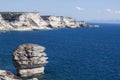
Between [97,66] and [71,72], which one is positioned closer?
[71,72]

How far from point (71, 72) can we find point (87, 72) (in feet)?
12.9

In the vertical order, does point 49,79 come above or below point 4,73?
below

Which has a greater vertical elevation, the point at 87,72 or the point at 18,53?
the point at 18,53

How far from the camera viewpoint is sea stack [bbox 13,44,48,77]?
79312 millimetres

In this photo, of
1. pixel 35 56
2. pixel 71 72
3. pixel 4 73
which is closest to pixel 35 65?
pixel 35 56

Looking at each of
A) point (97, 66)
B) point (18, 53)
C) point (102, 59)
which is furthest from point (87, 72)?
point (102, 59)

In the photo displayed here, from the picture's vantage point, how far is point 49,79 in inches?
3071

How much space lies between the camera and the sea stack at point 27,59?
79312mm

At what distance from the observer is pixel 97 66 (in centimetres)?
9731

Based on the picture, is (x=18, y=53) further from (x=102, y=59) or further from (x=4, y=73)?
(x=102, y=59)

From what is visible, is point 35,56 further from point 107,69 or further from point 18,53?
point 107,69

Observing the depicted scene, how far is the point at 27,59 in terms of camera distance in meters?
79.8

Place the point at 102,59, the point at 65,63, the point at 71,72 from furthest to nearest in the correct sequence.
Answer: the point at 102,59, the point at 65,63, the point at 71,72

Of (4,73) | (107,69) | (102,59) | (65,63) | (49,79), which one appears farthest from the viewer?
(102,59)
